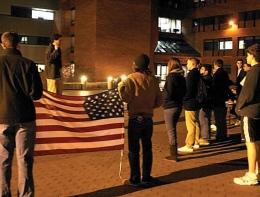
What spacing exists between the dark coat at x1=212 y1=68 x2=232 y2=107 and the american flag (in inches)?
188

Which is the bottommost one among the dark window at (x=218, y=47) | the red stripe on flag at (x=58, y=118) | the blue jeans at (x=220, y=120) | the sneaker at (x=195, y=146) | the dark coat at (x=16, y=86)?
the sneaker at (x=195, y=146)

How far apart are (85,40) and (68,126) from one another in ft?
137

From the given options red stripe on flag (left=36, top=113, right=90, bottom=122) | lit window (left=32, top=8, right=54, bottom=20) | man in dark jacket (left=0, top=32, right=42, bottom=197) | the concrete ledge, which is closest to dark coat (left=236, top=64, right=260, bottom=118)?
red stripe on flag (left=36, top=113, right=90, bottom=122)

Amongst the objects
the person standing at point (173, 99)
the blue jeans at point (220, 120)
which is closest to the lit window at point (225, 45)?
the blue jeans at point (220, 120)

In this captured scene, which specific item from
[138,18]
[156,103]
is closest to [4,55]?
[156,103]

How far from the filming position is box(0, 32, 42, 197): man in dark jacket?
5.90m

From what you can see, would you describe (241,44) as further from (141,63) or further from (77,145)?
(77,145)

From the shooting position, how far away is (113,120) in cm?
812

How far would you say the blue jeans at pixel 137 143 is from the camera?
7.50m

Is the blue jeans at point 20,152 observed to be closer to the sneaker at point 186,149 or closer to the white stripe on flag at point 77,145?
the white stripe on flag at point 77,145

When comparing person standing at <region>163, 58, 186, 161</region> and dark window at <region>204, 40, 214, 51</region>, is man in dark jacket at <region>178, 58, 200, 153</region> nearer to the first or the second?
person standing at <region>163, 58, 186, 161</region>

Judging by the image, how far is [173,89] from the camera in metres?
9.53

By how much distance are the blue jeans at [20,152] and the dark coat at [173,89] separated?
3.95 meters

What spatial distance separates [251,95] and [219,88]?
15.5ft
